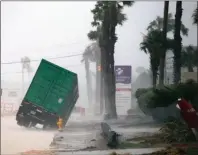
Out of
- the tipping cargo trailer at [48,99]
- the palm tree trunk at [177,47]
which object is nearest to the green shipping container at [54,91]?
the tipping cargo trailer at [48,99]

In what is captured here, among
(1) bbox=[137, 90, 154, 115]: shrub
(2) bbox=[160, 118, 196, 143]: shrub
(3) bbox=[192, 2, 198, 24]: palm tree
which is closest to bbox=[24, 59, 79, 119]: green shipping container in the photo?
(1) bbox=[137, 90, 154, 115]: shrub

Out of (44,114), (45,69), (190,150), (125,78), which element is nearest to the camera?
(190,150)

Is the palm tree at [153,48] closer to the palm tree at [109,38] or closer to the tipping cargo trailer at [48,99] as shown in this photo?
the tipping cargo trailer at [48,99]

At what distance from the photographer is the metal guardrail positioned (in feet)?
35.1

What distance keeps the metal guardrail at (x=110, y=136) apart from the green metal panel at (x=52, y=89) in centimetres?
275

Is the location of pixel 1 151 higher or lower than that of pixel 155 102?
lower

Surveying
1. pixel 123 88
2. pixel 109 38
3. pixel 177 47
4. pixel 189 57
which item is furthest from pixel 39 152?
pixel 109 38

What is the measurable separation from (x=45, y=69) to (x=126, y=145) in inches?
154

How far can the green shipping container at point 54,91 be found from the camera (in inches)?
546

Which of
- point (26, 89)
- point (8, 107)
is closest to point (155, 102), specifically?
point (26, 89)

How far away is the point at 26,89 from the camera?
14.4 meters

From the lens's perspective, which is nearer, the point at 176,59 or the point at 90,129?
the point at 90,129

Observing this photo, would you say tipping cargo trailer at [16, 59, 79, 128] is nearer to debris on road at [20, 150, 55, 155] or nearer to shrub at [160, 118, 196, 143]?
debris on road at [20, 150, 55, 155]

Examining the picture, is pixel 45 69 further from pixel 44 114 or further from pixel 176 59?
pixel 176 59
